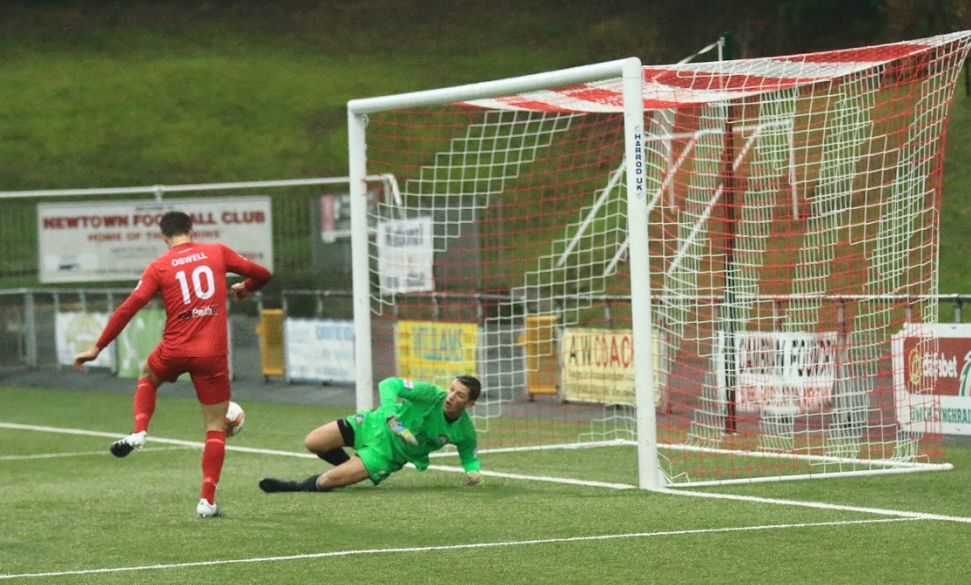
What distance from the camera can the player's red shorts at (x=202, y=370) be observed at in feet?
33.1

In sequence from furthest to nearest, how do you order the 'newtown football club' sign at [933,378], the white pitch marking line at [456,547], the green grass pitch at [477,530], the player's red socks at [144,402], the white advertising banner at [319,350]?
the white advertising banner at [319,350] < the 'newtown football club' sign at [933,378] < the player's red socks at [144,402] < the white pitch marking line at [456,547] < the green grass pitch at [477,530]

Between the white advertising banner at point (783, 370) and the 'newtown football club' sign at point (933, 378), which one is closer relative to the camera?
the 'newtown football club' sign at point (933, 378)

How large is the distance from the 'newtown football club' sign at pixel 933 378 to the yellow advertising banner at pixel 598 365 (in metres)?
3.96

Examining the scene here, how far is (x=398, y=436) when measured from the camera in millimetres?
11250

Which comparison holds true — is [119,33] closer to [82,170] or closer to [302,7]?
[302,7]

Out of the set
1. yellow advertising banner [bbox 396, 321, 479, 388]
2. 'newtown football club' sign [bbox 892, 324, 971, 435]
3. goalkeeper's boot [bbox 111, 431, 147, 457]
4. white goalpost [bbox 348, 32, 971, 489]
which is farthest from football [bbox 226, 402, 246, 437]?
yellow advertising banner [bbox 396, 321, 479, 388]

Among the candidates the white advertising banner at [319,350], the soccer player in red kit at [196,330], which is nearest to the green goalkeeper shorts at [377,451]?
the soccer player in red kit at [196,330]

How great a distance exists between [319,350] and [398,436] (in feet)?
33.5

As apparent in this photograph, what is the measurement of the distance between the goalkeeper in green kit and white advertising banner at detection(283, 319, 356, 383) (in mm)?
9162

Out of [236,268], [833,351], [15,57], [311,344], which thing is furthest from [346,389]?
[15,57]

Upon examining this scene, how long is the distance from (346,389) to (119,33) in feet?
139

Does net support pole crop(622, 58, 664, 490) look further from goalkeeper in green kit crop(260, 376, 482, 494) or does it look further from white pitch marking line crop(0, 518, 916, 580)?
→ white pitch marking line crop(0, 518, 916, 580)

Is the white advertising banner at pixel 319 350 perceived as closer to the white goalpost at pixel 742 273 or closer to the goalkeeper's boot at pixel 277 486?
the white goalpost at pixel 742 273

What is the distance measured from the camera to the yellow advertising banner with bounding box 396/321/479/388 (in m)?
→ 18.1
